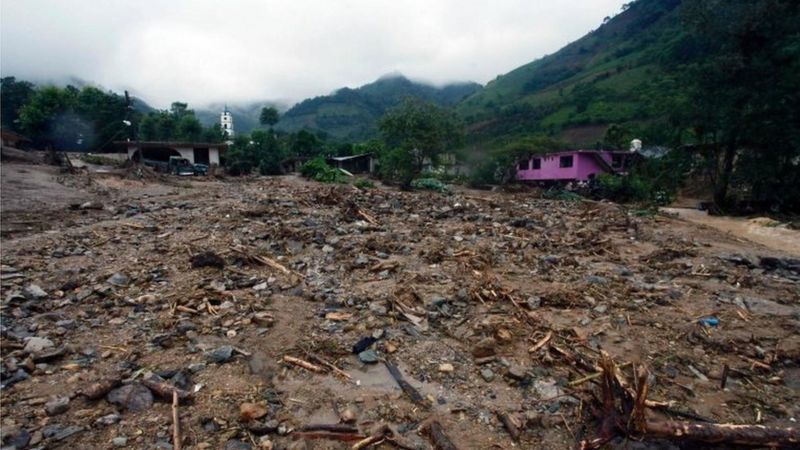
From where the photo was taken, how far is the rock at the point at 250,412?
3.10 meters

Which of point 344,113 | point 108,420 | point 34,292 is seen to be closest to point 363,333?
point 108,420

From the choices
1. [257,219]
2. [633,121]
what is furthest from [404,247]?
[633,121]

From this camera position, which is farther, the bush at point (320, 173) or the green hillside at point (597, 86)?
the green hillside at point (597, 86)

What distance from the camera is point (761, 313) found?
5.50 m

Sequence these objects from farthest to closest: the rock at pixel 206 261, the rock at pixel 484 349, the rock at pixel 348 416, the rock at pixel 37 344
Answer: the rock at pixel 206 261
the rock at pixel 484 349
the rock at pixel 37 344
the rock at pixel 348 416

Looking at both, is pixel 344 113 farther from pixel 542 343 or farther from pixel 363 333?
pixel 542 343

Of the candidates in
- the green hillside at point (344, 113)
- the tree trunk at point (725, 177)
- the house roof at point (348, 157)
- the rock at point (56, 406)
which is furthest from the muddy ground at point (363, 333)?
the green hillside at point (344, 113)

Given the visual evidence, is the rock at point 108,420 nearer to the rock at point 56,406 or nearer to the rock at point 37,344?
the rock at point 56,406

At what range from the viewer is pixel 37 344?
4047 mm

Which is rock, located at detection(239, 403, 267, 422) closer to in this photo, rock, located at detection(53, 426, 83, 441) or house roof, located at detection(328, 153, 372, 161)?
rock, located at detection(53, 426, 83, 441)

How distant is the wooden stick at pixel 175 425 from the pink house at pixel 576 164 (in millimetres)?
30319

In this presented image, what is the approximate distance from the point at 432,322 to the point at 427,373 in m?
1.14

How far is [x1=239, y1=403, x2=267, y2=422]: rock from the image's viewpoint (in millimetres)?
3096

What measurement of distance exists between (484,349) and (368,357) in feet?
3.74
